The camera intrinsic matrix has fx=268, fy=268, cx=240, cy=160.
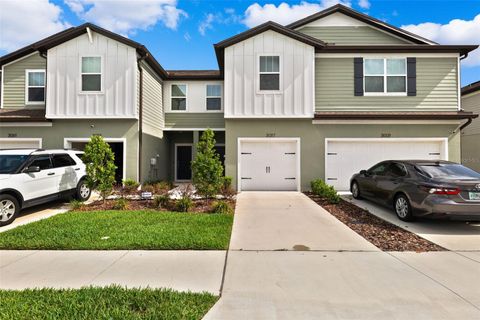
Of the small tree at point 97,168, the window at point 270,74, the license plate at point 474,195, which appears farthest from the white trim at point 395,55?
the small tree at point 97,168

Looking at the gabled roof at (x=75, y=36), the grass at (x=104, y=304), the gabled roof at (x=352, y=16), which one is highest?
the gabled roof at (x=352, y=16)

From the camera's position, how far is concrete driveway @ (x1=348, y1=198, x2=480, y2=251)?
5.22 metres

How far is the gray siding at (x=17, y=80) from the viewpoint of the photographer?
12.3 meters

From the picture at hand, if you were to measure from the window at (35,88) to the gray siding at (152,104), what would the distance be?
4.77 meters

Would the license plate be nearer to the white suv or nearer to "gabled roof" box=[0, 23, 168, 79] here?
the white suv

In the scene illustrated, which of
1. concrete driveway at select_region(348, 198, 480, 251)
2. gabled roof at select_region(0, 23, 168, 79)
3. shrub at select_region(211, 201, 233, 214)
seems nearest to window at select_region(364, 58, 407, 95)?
concrete driveway at select_region(348, 198, 480, 251)

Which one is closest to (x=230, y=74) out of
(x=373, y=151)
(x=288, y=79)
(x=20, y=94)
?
(x=288, y=79)

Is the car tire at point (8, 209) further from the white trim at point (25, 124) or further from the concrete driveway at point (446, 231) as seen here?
the concrete driveway at point (446, 231)

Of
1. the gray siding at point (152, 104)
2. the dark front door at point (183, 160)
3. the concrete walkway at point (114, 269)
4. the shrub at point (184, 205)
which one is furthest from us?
the dark front door at point (183, 160)

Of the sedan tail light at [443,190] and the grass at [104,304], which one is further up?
the sedan tail light at [443,190]

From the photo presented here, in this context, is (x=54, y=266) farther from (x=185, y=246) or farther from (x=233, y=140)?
(x=233, y=140)

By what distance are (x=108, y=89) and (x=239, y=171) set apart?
6.34m

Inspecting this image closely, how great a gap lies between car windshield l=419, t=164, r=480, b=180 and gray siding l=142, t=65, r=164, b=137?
10.3 m

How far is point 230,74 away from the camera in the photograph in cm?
1109
